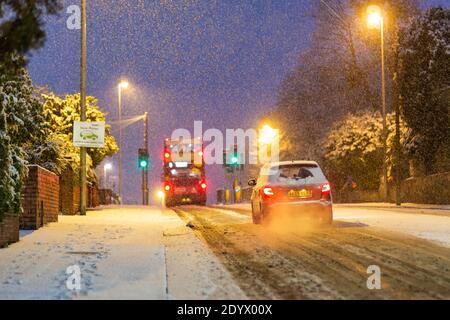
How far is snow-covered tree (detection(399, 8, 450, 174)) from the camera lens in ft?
124

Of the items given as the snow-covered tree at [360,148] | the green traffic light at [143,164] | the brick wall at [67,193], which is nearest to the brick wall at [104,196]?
the green traffic light at [143,164]

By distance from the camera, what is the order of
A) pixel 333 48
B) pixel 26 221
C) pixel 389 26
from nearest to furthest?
pixel 26 221 → pixel 389 26 → pixel 333 48

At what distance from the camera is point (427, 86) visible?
38.8 m

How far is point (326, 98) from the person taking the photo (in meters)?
58.3

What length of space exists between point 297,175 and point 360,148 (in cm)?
3141

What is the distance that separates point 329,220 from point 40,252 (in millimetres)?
7587

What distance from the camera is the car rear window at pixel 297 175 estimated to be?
55.0 ft

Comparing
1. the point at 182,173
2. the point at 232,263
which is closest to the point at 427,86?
the point at 182,173

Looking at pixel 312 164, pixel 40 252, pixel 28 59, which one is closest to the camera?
pixel 28 59

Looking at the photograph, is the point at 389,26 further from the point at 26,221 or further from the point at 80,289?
the point at 80,289

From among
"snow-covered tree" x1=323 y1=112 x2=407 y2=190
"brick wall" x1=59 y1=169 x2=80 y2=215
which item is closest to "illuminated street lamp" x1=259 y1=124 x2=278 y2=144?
"snow-covered tree" x1=323 y1=112 x2=407 y2=190

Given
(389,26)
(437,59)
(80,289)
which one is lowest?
(80,289)

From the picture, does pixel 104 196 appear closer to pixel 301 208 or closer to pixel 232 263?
pixel 301 208

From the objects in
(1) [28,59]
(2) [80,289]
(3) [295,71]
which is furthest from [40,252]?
(3) [295,71]
